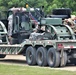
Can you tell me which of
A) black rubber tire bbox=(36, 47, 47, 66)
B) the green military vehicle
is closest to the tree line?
the green military vehicle

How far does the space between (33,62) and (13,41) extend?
8.74 feet

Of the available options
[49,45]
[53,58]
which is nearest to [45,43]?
[49,45]

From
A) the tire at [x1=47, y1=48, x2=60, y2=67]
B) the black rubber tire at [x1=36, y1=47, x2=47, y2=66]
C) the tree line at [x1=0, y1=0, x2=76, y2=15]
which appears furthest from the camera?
the tree line at [x1=0, y1=0, x2=76, y2=15]

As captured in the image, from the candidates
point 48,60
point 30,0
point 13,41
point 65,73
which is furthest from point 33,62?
point 30,0

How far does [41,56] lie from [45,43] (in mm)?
803

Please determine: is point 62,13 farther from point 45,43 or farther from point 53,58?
point 53,58

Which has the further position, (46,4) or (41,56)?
(46,4)

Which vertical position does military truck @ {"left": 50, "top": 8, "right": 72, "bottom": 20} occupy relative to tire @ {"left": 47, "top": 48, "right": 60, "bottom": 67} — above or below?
above

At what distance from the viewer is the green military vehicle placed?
19.7 meters

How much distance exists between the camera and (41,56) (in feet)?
67.6

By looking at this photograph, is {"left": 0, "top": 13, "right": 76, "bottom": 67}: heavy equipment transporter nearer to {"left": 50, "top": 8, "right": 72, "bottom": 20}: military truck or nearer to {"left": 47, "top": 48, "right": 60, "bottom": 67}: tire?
{"left": 47, "top": 48, "right": 60, "bottom": 67}: tire

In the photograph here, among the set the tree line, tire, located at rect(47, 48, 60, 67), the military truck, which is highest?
the tree line

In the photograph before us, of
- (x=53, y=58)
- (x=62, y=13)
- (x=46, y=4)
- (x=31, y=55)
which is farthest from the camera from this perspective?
Result: (x=46, y=4)

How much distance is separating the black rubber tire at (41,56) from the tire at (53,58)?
0.26 metres
